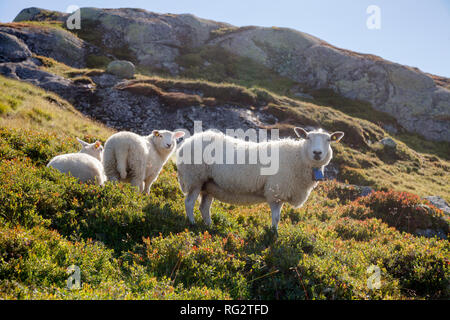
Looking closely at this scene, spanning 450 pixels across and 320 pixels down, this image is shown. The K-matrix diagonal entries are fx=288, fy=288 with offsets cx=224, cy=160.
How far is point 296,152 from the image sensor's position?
25.2 feet

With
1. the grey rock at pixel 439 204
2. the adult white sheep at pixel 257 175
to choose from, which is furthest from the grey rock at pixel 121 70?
the grey rock at pixel 439 204

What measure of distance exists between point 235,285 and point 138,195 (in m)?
4.03

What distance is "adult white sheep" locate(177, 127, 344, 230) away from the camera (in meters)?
7.25

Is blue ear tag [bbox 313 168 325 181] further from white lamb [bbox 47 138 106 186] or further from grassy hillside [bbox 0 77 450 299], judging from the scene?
white lamb [bbox 47 138 106 186]

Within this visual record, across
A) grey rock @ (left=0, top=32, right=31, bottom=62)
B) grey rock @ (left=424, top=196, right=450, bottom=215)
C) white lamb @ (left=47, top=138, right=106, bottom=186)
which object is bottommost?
grey rock @ (left=424, top=196, right=450, bottom=215)

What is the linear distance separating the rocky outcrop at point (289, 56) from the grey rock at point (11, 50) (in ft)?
49.2

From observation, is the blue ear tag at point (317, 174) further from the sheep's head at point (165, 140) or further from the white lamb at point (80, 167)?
the white lamb at point (80, 167)

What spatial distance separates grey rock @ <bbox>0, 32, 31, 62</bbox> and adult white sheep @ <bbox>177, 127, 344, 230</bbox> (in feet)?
101

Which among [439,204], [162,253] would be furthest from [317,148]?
A: [439,204]

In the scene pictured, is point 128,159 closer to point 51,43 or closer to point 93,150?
point 93,150

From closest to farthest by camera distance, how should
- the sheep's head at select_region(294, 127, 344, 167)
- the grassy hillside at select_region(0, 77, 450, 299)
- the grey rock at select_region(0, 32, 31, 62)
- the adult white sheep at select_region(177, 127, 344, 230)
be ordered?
the grassy hillside at select_region(0, 77, 450, 299)
the sheep's head at select_region(294, 127, 344, 167)
the adult white sheep at select_region(177, 127, 344, 230)
the grey rock at select_region(0, 32, 31, 62)

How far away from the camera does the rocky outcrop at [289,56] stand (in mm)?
38688

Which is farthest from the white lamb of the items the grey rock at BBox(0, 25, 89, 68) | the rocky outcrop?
the rocky outcrop
